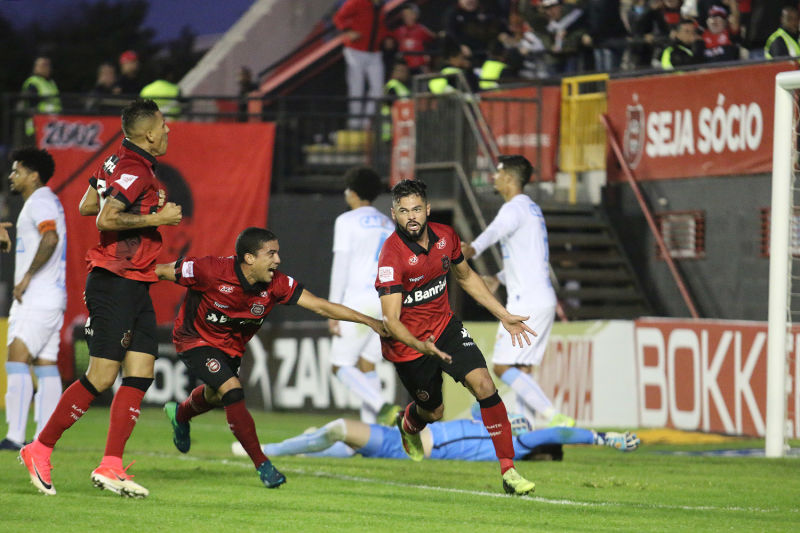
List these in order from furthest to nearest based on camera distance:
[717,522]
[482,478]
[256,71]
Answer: [256,71] → [482,478] → [717,522]

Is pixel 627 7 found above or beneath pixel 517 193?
above

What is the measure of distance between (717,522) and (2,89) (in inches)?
1258

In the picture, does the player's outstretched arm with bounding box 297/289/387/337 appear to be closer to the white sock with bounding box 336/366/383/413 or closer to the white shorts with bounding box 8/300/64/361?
the white shorts with bounding box 8/300/64/361

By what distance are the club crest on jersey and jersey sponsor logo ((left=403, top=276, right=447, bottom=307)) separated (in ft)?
4.11

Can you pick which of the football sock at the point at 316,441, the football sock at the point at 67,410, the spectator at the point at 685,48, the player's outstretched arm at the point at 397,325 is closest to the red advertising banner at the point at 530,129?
the spectator at the point at 685,48

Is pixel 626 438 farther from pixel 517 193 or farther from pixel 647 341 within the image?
pixel 647 341

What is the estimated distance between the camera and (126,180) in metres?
7.96

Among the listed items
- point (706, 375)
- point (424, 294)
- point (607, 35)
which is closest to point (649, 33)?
point (607, 35)

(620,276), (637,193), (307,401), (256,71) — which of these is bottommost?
(307,401)

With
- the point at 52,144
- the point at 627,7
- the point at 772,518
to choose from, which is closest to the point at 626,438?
the point at 772,518

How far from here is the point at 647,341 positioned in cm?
1511

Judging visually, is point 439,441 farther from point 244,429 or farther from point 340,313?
point 340,313

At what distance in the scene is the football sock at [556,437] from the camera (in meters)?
10.1

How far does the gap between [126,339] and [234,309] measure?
0.77 m
